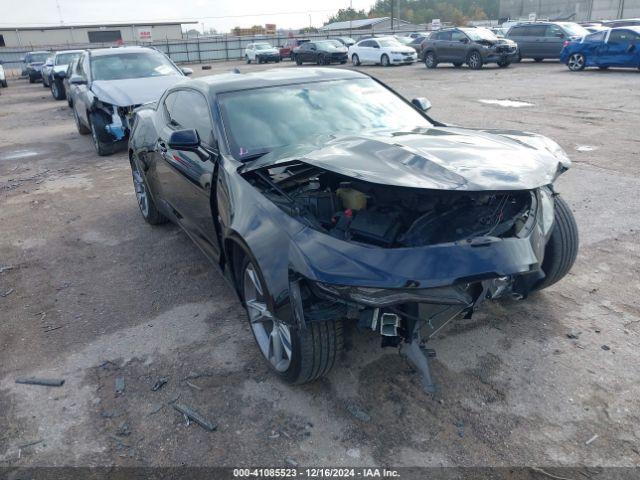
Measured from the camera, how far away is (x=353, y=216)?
279 centimetres

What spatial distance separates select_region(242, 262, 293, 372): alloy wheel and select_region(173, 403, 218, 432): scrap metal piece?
0.49 metres

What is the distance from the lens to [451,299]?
2.40 metres

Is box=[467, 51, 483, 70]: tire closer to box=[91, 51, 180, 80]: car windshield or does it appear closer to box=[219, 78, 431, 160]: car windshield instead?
box=[91, 51, 180, 80]: car windshield

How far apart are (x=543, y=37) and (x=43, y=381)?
23.1m

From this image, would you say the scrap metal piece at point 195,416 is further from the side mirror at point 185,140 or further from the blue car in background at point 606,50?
the blue car in background at point 606,50

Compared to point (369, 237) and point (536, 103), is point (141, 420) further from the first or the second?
point (536, 103)

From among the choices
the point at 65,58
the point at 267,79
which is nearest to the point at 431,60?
the point at 65,58

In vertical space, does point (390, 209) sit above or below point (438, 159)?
below

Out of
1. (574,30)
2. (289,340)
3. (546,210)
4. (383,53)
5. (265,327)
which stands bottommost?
(265,327)

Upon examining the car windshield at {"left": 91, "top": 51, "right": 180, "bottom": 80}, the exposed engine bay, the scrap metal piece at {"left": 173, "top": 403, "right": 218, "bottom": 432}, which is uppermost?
the car windshield at {"left": 91, "top": 51, "right": 180, "bottom": 80}

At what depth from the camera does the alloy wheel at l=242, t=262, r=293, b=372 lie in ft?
9.57

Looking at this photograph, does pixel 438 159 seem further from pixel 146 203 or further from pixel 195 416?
pixel 146 203

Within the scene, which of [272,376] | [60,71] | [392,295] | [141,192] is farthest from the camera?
[60,71]

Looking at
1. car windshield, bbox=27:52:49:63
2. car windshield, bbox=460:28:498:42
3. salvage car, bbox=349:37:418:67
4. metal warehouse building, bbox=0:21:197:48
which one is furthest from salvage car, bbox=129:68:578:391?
metal warehouse building, bbox=0:21:197:48
